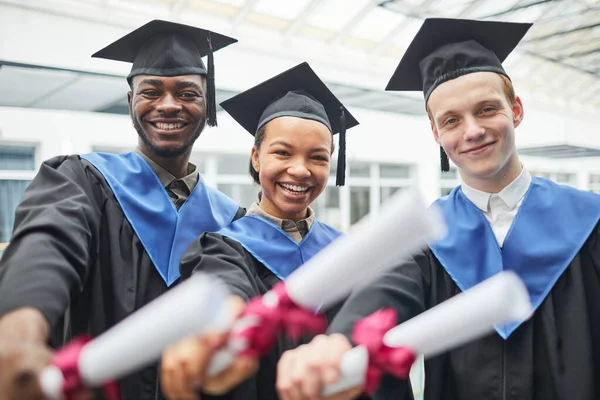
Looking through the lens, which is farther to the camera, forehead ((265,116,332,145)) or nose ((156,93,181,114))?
nose ((156,93,181,114))

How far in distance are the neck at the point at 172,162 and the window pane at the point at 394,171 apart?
33.4 ft

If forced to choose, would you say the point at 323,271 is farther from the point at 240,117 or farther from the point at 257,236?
the point at 240,117

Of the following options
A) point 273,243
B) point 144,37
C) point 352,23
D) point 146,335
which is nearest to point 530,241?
point 273,243

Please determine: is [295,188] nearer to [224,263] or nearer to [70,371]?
[224,263]

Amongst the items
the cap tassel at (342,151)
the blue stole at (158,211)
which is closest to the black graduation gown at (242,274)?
the blue stole at (158,211)

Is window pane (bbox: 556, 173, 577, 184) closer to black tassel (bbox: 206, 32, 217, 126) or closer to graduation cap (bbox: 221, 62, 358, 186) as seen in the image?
graduation cap (bbox: 221, 62, 358, 186)

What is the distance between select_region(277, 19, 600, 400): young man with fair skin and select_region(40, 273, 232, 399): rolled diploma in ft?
1.88

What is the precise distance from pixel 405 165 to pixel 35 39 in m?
8.84

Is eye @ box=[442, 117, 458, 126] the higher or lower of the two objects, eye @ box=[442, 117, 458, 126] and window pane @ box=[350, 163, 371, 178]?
the lower

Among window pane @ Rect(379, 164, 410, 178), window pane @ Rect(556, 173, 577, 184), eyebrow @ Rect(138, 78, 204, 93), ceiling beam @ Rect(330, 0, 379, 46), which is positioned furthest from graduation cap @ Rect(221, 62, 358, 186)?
window pane @ Rect(556, 173, 577, 184)

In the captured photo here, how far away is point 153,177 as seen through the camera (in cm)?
165

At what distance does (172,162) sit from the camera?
1.71 meters

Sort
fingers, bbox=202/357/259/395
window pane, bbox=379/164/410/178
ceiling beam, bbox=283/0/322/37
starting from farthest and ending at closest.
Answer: window pane, bbox=379/164/410/178, ceiling beam, bbox=283/0/322/37, fingers, bbox=202/357/259/395

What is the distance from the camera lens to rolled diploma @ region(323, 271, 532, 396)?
0.54m
